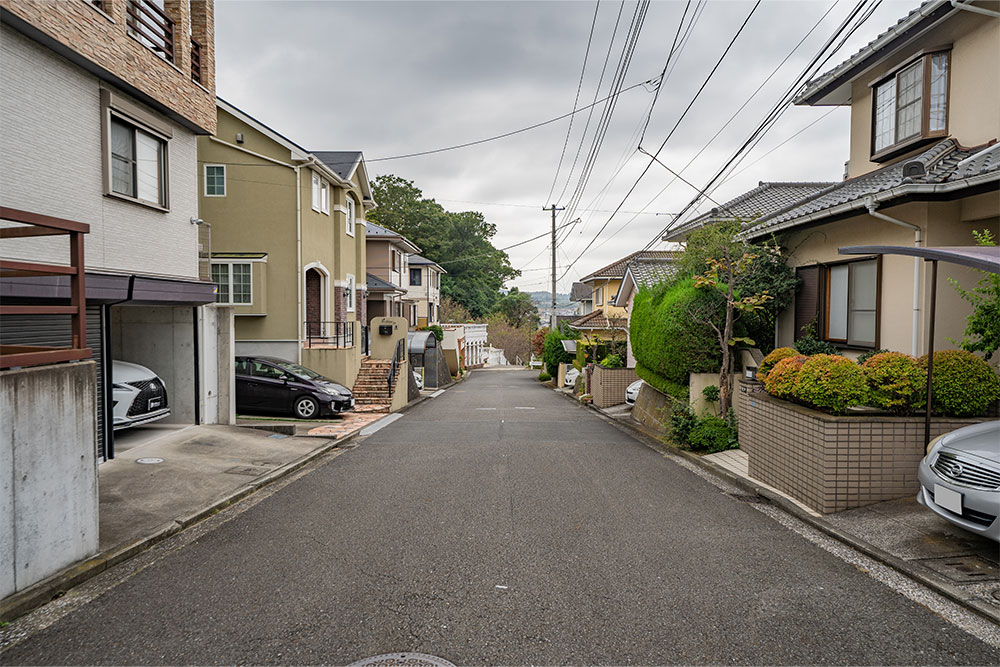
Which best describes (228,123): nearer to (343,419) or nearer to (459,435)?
(343,419)

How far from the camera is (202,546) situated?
572 centimetres

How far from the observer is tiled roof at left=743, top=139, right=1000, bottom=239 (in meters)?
7.20

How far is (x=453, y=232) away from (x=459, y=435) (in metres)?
56.0

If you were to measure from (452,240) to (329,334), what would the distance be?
150ft

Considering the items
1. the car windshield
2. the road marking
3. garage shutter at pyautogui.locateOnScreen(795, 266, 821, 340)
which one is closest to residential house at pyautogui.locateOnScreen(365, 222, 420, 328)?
the road marking

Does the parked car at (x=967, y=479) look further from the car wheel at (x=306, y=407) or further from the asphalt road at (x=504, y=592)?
the car wheel at (x=306, y=407)

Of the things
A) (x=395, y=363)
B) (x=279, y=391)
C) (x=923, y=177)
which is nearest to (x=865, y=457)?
(x=923, y=177)

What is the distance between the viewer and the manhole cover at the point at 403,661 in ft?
11.7

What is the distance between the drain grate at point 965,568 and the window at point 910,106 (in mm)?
7171

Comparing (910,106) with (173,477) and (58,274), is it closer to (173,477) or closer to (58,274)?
(58,274)

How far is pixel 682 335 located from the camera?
1238 cm

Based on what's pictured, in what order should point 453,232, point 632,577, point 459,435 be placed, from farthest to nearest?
1. point 453,232
2. point 459,435
3. point 632,577

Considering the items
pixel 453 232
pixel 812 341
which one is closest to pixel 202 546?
pixel 812 341

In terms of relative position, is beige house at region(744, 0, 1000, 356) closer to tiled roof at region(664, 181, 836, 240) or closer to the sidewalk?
tiled roof at region(664, 181, 836, 240)
